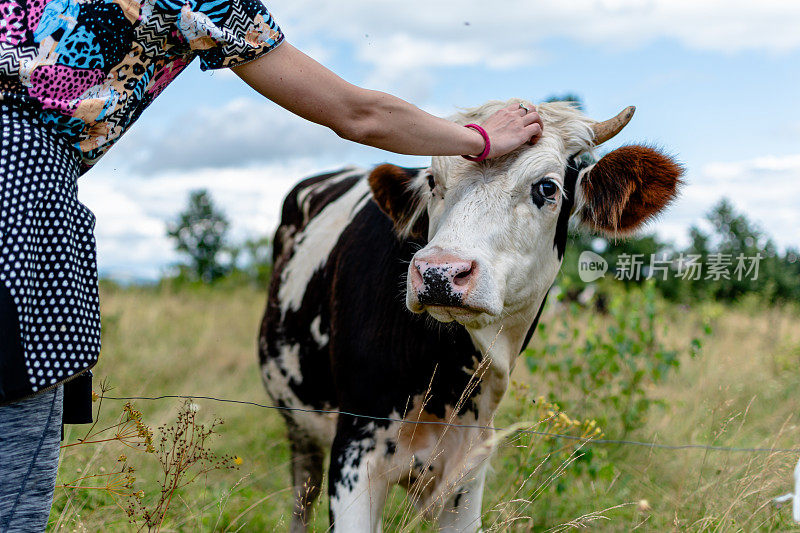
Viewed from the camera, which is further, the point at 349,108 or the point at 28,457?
the point at 349,108

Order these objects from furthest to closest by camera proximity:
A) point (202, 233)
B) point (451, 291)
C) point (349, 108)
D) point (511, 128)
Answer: point (202, 233)
point (511, 128)
point (451, 291)
point (349, 108)

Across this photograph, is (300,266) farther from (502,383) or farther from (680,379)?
(680,379)

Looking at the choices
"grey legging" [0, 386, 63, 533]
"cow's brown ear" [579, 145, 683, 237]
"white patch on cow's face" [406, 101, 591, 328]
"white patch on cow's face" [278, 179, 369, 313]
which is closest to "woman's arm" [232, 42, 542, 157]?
"white patch on cow's face" [406, 101, 591, 328]

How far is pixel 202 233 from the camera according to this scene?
23688mm

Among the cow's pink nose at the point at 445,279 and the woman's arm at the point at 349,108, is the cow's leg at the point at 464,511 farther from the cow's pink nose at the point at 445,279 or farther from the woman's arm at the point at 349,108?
the woman's arm at the point at 349,108

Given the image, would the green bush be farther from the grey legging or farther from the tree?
the tree

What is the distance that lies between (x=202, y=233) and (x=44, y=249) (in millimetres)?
22965

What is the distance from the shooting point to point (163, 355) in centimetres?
741

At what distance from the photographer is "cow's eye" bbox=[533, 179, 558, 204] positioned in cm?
249

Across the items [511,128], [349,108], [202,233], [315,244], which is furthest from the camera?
[202,233]

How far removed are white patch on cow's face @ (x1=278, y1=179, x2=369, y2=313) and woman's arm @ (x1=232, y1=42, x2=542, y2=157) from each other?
58.5 inches

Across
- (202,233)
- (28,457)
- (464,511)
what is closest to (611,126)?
(464,511)

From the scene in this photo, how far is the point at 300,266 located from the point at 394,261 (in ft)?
3.82

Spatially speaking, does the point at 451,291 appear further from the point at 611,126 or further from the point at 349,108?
the point at 611,126
